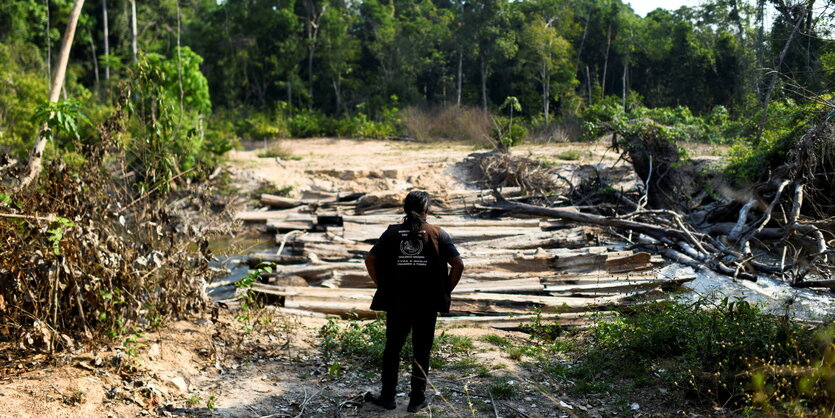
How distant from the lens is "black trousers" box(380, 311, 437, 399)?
4.57 m

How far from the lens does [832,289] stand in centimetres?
808

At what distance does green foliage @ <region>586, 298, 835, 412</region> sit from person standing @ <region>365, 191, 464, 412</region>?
1.82 m

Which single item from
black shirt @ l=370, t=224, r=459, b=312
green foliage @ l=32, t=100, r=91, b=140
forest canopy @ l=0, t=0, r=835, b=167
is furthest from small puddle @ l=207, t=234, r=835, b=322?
forest canopy @ l=0, t=0, r=835, b=167

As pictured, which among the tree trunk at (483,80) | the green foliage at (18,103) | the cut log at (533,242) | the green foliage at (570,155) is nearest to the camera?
the cut log at (533,242)

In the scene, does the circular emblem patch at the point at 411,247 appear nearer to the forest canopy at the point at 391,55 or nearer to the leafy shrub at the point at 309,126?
the forest canopy at the point at 391,55

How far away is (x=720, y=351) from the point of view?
480 centimetres

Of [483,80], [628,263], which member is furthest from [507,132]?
[483,80]

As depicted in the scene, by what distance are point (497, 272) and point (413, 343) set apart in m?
4.58

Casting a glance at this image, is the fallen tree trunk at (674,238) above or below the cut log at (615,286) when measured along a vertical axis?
above

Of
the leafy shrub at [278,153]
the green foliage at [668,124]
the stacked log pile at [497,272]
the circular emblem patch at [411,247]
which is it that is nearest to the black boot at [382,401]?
the circular emblem patch at [411,247]

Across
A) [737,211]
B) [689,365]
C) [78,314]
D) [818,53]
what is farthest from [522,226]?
[78,314]

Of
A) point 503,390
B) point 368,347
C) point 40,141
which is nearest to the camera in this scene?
point 503,390

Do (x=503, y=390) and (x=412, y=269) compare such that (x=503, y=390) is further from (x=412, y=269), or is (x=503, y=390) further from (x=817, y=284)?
(x=817, y=284)

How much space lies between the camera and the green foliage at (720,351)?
3965 mm
